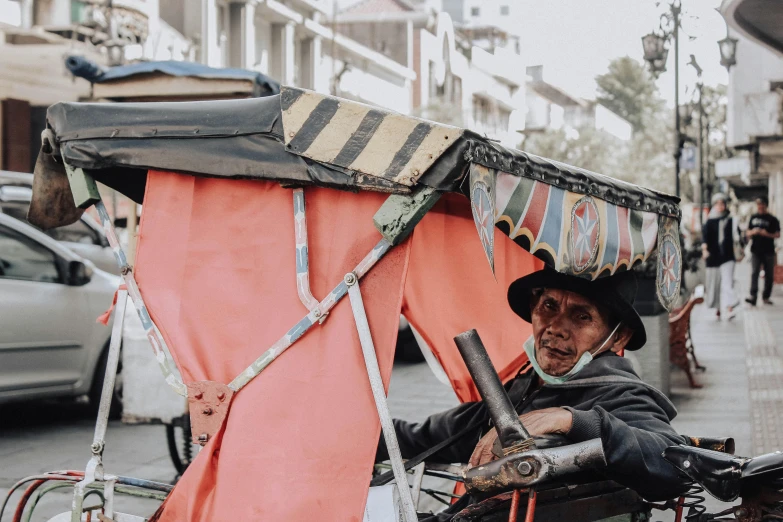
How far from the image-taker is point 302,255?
2.64 m

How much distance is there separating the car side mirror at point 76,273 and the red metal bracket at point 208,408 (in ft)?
17.8

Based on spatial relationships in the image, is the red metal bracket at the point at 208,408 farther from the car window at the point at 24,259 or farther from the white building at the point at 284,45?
the white building at the point at 284,45

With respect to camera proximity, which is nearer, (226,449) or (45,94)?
(226,449)

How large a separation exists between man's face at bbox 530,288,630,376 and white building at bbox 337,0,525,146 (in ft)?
133

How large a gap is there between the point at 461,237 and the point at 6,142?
15702 mm

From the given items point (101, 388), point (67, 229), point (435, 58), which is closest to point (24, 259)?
point (101, 388)

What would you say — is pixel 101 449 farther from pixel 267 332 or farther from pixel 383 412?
pixel 383 412

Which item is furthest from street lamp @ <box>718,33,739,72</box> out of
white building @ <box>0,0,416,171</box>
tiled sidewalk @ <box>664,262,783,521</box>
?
white building @ <box>0,0,416,171</box>

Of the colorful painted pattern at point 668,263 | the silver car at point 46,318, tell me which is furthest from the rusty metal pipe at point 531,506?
the silver car at point 46,318

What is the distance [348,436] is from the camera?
2520 millimetres

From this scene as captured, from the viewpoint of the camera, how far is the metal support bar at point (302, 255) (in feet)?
8.58

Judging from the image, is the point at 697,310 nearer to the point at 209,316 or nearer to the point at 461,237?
the point at 461,237

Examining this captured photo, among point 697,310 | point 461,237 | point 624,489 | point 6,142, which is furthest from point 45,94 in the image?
point 624,489

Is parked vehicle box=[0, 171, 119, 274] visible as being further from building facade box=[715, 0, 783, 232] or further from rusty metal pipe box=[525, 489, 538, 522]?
rusty metal pipe box=[525, 489, 538, 522]
